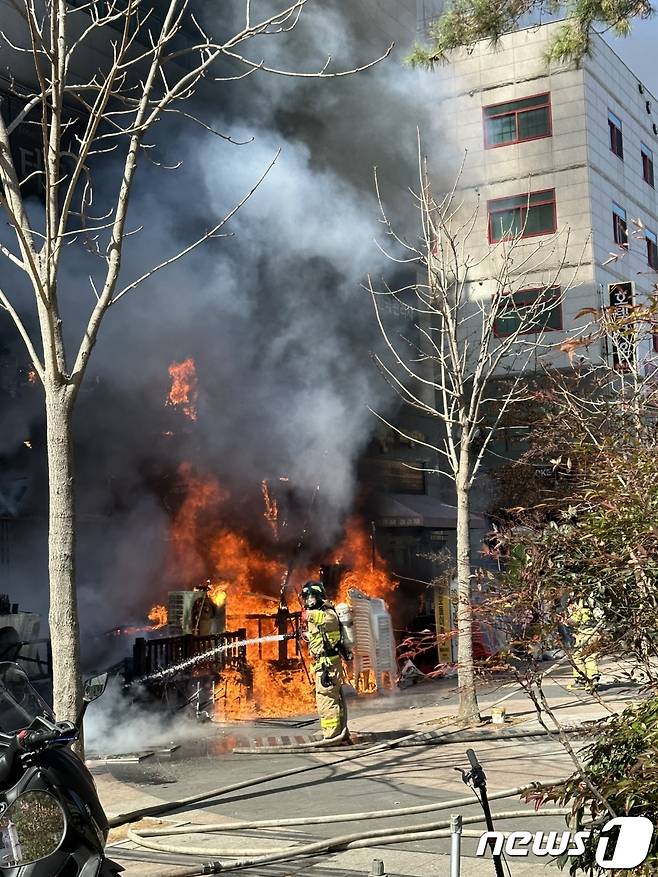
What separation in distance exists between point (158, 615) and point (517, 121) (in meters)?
13.4

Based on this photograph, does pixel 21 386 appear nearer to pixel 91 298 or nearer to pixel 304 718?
pixel 91 298

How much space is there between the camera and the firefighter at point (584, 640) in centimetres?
363

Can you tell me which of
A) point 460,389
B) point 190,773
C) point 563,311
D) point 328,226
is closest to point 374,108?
point 328,226

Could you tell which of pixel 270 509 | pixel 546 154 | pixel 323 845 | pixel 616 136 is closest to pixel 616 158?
pixel 616 136

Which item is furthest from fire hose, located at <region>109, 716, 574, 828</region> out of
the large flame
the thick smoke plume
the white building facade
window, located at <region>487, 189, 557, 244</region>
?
window, located at <region>487, 189, 557, 244</region>

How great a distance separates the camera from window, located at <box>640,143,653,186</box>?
2509cm

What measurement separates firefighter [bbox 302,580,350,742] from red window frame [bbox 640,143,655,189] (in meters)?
18.5

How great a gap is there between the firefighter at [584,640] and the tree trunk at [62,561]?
12.2 feet

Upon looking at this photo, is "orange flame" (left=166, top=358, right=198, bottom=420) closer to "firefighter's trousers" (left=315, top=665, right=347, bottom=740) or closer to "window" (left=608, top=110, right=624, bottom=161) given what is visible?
"firefighter's trousers" (left=315, top=665, right=347, bottom=740)

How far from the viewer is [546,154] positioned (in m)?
22.0

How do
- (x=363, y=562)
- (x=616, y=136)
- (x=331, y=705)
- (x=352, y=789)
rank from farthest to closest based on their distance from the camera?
(x=616, y=136), (x=363, y=562), (x=331, y=705), (x=352, y=789)

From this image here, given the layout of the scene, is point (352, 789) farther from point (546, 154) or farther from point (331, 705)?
point (546, 154)

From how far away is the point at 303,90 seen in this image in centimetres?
2141

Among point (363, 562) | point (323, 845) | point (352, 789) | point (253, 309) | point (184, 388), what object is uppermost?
point (253, 309)
